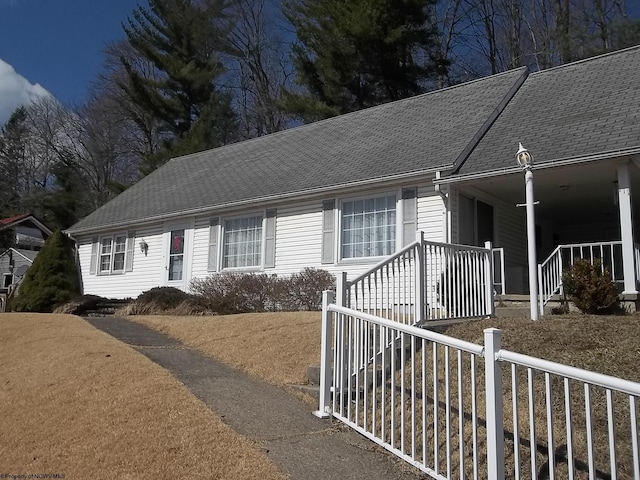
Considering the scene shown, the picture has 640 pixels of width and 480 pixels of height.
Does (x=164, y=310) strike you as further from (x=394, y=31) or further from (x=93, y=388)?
(x=394, y=31)

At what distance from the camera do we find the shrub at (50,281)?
16734 mm

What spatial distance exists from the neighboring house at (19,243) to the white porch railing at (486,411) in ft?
97.1

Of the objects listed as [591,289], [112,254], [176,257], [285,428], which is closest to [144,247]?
[176,257]

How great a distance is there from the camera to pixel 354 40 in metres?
25.6

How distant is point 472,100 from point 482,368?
33.9 ft

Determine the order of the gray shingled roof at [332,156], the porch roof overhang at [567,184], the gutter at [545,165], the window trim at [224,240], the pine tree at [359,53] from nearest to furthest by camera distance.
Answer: the gutter at [545,165] < the porch roof overhang at [567,184] < the gray shingled roof at [332,156] < the window trim at [224,240] < the pine tree at [359,53]

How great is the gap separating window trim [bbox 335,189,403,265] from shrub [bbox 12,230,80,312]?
914cm

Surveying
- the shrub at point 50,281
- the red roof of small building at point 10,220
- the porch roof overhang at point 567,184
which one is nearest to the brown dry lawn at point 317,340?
the porch roof overhang at point 567,184

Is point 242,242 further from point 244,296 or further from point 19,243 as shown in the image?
point 19,243

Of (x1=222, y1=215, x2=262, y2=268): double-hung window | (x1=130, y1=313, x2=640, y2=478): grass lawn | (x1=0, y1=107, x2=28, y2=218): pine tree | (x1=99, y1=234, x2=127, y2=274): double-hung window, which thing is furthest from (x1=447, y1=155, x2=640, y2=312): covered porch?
(x1=0, y1=107, x2=28, y2=218): pine tree

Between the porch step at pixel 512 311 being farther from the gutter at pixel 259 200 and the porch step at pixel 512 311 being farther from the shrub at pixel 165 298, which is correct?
the shrub at pixel 165 298

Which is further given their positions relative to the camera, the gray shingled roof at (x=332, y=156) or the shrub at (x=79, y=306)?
the shrub at (x=79, y=306)

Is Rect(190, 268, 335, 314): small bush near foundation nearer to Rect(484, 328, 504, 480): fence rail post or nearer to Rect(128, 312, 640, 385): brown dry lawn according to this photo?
Rect(128, 312, 640, 385): brown dry lawn

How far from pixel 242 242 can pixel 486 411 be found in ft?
39.5
